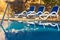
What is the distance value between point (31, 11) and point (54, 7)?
0.58m

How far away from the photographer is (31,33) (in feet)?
24.1

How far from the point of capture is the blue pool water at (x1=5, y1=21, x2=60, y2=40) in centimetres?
730

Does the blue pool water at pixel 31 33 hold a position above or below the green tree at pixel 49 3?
below

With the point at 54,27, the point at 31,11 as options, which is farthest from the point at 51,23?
the point at 31,11

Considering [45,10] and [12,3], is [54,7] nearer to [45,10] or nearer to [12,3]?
[45,10]

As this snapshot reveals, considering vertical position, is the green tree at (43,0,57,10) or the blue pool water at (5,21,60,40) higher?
the green tree at (43,0,57,10)

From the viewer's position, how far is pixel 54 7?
7.43 metres

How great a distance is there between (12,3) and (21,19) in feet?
1.49

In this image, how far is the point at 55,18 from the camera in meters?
7.45

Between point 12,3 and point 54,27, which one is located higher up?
point 12,3

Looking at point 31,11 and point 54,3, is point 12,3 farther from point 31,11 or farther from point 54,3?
point 54,3

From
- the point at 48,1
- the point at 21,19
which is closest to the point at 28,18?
the point at 21,19

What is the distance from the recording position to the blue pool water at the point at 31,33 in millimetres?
7301

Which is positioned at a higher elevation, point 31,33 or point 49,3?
point 49,3
